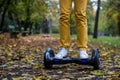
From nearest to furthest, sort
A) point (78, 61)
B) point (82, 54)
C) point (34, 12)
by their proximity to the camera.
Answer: point (78, 61) → point (82, 54) → point (34, 12)

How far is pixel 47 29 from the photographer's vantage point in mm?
73125

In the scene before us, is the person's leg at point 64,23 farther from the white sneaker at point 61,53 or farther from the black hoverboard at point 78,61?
the black hoverboard at point 78,61

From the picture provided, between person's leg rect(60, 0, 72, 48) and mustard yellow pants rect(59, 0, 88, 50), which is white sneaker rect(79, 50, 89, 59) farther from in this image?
person's leg rect(60, 0, 72, 48)

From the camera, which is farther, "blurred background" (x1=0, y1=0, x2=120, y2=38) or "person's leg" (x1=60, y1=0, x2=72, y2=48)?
"blurred background" (x1=0, y1=0, x2=120, y2=38)

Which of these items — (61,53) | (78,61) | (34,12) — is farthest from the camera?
(34,12)

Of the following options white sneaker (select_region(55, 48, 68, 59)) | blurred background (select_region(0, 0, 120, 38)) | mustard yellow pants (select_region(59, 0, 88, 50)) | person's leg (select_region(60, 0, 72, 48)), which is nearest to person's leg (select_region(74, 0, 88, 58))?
mustard yellow pants (select_region(59, 0, 88, 50))

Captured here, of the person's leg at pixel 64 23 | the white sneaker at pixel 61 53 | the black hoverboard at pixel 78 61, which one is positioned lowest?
the black hoverboard at pixel 78 61

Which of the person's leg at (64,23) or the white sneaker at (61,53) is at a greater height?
the person's leg at (64,23)

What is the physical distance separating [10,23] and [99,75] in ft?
135

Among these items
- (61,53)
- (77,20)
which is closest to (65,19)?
(77,20)

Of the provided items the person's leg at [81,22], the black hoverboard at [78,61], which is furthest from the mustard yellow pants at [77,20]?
the black hoverboard at [78,61]

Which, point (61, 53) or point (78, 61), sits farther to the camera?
point (61, 53)

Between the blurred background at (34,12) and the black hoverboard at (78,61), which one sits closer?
the black hoverboard at (78,61)

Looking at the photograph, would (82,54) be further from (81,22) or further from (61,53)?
(81,22)
